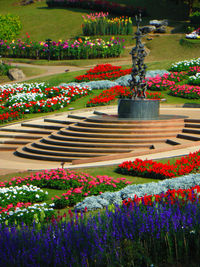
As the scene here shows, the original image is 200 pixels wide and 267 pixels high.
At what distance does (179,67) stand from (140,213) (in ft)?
73.8

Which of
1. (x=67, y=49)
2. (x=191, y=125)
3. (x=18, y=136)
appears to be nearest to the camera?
(x=191, y=125)

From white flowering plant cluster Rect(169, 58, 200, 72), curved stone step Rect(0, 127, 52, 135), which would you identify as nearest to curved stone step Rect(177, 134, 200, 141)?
curved stone step Rect(0, 127, 52, 135)

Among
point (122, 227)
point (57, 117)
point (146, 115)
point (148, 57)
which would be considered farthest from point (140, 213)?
point (148, 57)

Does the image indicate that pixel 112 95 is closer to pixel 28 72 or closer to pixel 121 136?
pixel 121 136

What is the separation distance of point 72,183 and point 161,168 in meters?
2.13

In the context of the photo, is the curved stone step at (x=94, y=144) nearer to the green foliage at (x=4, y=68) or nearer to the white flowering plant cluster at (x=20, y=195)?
the white flowering plant cluster at (x=20, y=195)

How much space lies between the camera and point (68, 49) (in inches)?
1384

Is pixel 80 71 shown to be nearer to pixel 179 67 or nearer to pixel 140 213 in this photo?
pixel 179 67

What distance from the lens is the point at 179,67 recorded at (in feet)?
87.8

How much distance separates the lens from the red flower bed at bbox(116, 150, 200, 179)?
10.5m

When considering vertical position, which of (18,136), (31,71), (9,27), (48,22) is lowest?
(18,136)

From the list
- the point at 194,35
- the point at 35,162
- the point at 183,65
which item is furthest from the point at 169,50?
the point at 35,162

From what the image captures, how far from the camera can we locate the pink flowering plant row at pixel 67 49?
113ft

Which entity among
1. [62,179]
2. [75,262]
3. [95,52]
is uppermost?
[95,52]
